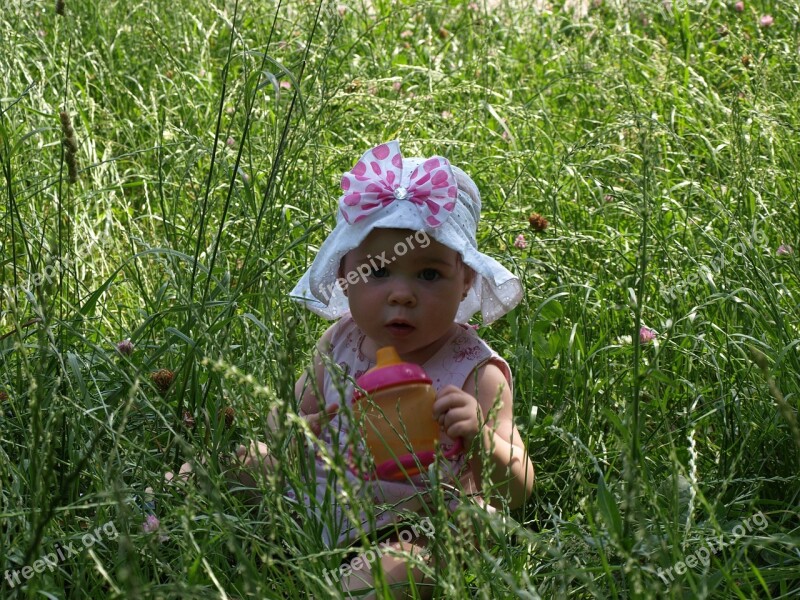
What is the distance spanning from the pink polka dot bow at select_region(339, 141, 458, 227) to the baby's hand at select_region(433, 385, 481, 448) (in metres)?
0.37

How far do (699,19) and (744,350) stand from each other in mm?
2948

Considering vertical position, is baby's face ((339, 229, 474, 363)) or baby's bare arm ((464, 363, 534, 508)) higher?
baby's face ((339, 229, 474, 363))

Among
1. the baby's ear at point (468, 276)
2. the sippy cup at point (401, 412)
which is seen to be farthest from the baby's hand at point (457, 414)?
the baby's ear at point (468, 276)

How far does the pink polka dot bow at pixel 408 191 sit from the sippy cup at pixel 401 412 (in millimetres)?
343

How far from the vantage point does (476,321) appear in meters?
3.10

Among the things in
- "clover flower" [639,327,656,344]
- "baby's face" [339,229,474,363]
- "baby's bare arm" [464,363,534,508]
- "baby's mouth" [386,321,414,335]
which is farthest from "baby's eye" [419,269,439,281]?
"clover flower" [639,327,656,344]

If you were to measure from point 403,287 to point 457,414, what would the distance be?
30 centimetres

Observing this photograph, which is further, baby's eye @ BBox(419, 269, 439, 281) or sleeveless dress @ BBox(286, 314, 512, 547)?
baby's eye @ BBox(419, 269, 439, 281)

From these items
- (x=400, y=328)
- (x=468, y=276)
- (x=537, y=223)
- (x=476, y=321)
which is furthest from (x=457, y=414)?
(x=537, y=223)

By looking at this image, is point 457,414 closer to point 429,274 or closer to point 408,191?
point 429,274

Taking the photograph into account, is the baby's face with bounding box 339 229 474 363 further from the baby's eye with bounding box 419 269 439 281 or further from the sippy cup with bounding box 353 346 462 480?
the sippy cup with bounding box 353 346 462 480

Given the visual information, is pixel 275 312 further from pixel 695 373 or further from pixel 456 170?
pixel 695 373

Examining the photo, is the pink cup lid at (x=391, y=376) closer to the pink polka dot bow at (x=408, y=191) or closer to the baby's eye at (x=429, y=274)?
the baby's eye at (x=429, y=274)

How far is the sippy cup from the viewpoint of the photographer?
224cm
